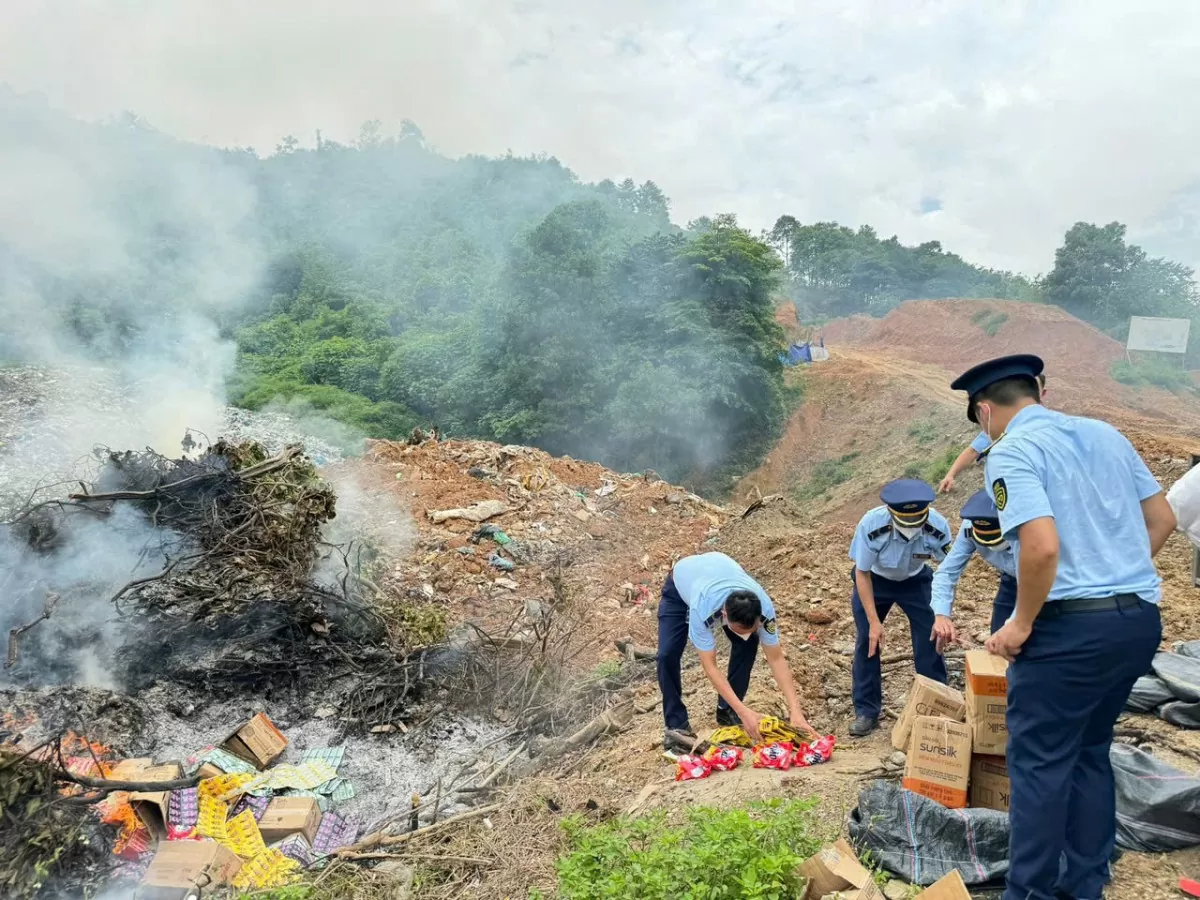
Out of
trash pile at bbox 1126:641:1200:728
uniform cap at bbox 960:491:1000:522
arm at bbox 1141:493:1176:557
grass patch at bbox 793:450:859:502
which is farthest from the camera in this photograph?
grass patch at bbox 793:450:859:502

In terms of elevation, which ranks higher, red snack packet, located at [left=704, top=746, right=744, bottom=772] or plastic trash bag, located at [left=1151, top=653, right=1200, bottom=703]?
plastic trash bag, located at [left=1151, top=653, right=1200, bottom=703]

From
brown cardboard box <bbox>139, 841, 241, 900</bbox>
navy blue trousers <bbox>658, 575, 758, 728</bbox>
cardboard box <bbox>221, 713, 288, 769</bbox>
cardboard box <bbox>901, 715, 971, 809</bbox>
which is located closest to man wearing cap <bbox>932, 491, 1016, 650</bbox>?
cardboard box <bbox>901, 715, 971, 809</bbox>

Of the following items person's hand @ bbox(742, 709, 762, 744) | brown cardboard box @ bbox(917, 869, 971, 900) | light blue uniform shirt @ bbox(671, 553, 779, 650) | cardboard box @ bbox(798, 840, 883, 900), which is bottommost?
person's hand @ bbox(742, 709, 762, 744)

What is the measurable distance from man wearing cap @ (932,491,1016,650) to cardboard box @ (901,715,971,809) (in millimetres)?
498

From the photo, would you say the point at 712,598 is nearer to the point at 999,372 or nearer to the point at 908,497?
the point at 908,497

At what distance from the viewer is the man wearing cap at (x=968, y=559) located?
9.93ft

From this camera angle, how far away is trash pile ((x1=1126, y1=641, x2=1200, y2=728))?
3191mm

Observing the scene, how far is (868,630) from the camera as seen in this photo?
393 centimetres

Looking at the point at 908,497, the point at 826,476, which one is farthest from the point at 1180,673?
the point at 826,476

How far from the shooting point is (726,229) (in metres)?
18.1

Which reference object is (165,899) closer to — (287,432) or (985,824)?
(985,824)

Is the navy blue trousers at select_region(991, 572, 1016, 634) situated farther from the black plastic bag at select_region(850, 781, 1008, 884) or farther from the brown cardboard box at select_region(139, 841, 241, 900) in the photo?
the brown cardboard box at select_region(139, 841, 241, 900)

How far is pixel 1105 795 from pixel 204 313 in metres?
28.0

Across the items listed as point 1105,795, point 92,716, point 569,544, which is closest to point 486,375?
point 569,544
